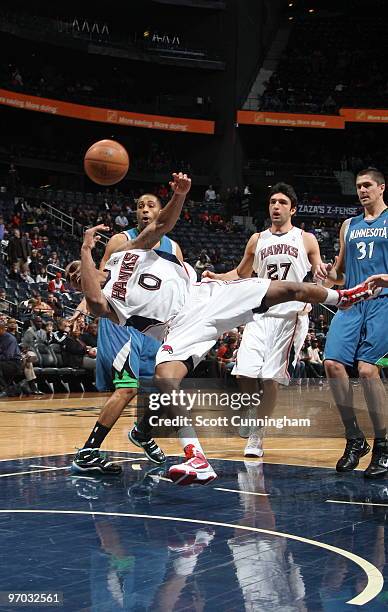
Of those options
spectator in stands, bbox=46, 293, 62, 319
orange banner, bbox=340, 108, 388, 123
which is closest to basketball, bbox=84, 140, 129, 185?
spectator in stands, bbox=46, 293, 62, 319

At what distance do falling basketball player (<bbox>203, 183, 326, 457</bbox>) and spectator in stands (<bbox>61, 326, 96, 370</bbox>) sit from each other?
7.55 meters

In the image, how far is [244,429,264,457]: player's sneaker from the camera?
21.3ft

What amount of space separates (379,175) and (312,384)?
1028 cm

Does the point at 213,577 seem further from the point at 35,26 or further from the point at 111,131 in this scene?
the point at 111,131

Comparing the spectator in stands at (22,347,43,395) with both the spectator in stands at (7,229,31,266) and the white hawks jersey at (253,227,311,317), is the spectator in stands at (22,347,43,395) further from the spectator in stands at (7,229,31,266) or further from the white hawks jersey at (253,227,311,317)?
the white hawks jersey at (253,227,311,317)

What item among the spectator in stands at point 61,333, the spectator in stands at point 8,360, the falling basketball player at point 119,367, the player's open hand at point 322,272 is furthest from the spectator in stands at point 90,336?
the player's open hand at point 322,272

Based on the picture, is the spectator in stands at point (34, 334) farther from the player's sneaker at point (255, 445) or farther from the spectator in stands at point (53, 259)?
the player's sneaker at point (255, 445)

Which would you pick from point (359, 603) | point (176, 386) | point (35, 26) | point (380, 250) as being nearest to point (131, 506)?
point (176, 386)

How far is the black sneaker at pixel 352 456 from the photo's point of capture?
5.68 meters

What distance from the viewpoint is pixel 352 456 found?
18.7ft

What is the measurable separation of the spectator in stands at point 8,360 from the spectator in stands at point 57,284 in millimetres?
4457

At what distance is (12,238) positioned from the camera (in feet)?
61.0

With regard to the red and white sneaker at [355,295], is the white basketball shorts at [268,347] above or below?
below

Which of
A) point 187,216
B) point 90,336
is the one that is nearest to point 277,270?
point 90,336
